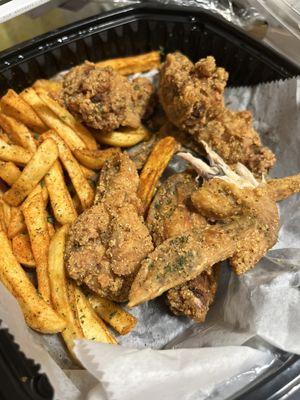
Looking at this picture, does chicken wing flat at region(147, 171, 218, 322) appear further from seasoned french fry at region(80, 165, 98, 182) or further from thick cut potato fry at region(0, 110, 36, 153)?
thick cut potato fry at region(0, 110, 36, 153)

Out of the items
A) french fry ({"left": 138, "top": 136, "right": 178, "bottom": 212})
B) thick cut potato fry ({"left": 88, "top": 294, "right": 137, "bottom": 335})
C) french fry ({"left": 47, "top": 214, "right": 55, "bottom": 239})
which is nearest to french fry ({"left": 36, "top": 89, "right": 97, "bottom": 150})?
french fry ({"left": 138, "top": 136, "right": 178, "bottom": 212})

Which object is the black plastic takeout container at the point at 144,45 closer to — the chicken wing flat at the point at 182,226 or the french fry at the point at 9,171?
the french fry at the point at 9,171

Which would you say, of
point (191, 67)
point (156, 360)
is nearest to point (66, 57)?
point (191, 67)

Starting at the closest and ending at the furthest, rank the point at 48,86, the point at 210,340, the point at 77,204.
A: the point at 210,340
the point at 77,204
the point at 48,86

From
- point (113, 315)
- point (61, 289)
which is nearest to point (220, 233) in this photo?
point (113, 315)

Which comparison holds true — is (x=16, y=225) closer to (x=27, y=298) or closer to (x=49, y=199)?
(x=49, y=199)

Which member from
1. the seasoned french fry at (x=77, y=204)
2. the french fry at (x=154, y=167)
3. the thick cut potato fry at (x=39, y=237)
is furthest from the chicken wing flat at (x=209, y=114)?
the thick cut potato fry at (x=39, y=237)
